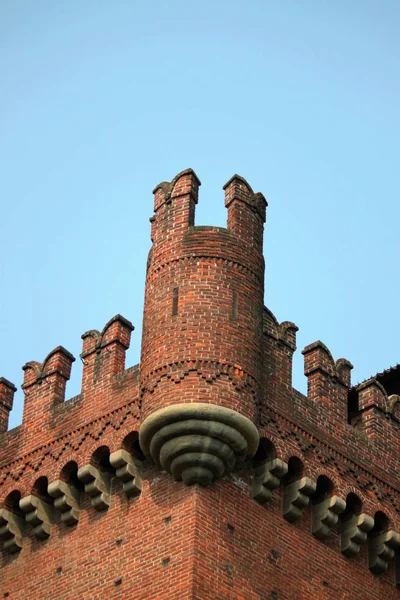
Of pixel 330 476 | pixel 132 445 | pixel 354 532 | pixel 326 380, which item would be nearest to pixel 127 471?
pixel 132 445

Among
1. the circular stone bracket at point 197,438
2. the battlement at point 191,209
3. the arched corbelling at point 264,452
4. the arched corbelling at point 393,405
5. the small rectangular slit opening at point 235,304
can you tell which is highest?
the battlement at point 191,209

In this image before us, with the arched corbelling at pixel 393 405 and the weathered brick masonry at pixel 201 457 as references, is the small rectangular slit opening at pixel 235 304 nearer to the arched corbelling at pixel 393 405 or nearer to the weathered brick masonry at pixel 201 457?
the weathered brick masonry at pixel 201 457

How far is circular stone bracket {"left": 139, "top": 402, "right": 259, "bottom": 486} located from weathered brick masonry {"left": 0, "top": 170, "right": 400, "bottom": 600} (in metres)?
0.03

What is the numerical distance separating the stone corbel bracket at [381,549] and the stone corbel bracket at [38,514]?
21.2 feet

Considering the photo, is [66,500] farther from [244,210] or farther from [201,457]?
[244,210]

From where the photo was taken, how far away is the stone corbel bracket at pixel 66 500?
98.8 feet

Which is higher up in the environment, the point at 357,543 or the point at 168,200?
the point at 168,200

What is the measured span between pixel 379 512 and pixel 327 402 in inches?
96.6

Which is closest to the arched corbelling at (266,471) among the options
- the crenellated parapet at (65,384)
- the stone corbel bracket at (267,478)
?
the stone corbel bracket at (267,478)

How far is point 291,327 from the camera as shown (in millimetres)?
31719

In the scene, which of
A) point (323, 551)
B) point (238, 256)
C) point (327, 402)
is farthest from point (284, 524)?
point (238, 256)

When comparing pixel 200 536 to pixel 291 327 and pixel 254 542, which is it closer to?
pixel 254 542

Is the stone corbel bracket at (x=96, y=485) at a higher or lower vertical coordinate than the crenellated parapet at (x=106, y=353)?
lower

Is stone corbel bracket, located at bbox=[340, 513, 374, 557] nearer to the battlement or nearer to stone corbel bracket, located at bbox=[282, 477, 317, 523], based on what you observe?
stone corbel bracket, located at bbox=[282, 477, 317, 523]
